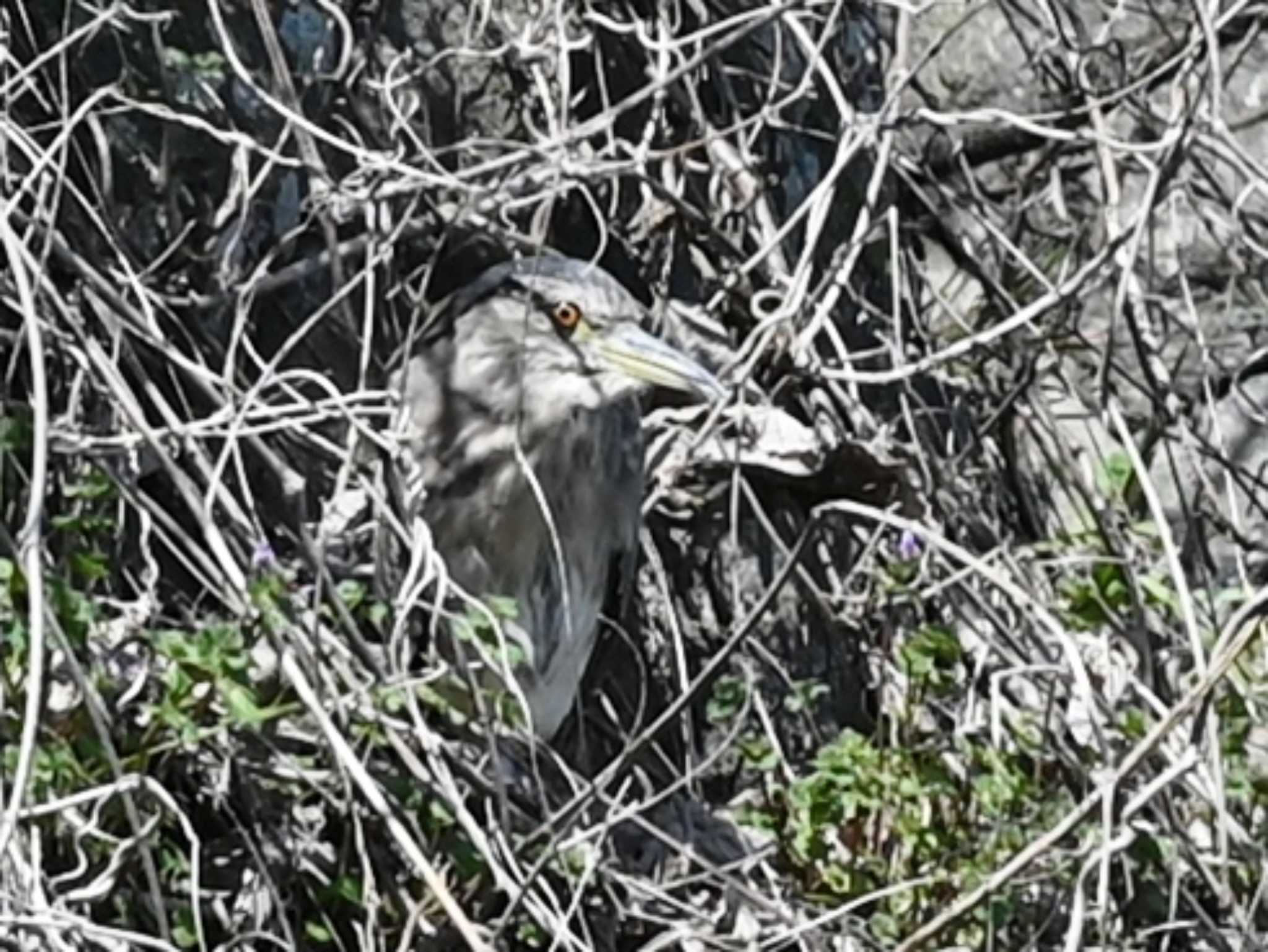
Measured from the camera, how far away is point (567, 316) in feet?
13.6

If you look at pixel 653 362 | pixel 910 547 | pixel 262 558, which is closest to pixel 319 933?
pixel 262 558

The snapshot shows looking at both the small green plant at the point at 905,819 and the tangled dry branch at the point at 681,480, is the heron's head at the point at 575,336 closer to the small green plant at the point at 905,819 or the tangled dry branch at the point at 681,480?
the tangled dry branch at the point at 681,480

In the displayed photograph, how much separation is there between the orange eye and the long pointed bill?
0.04 metres

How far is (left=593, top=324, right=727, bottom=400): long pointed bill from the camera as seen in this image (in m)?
4.00

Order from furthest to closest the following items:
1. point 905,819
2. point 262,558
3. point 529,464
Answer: point 529,464 < point 905,819 < point 262,558

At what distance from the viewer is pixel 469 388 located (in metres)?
4.34

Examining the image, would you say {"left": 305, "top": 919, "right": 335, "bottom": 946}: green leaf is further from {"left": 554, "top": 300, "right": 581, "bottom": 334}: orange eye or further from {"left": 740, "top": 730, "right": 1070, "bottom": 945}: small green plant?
{"left": 554, "top": 300, "right": 581, "bottom": 334}: orange eye

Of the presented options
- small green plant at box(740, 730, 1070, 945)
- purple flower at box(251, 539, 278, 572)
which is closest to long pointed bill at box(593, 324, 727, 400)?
small green plant at box(740, 730, 1070, 945)

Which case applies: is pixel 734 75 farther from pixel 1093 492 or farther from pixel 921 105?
pixel 1093 492

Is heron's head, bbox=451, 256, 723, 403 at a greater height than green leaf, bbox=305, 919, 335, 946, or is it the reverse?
heron's head, bbox=451, 256, 723, 403

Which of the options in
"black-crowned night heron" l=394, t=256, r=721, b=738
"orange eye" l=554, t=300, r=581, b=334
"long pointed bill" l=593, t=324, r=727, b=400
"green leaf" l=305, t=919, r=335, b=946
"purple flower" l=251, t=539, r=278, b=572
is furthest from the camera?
"black-crowned night heron" l=394, t=256, r=721, b=738

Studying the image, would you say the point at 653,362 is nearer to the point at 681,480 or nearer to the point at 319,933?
the point at 681,480

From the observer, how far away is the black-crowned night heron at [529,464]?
167 inches

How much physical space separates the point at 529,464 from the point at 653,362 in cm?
31
